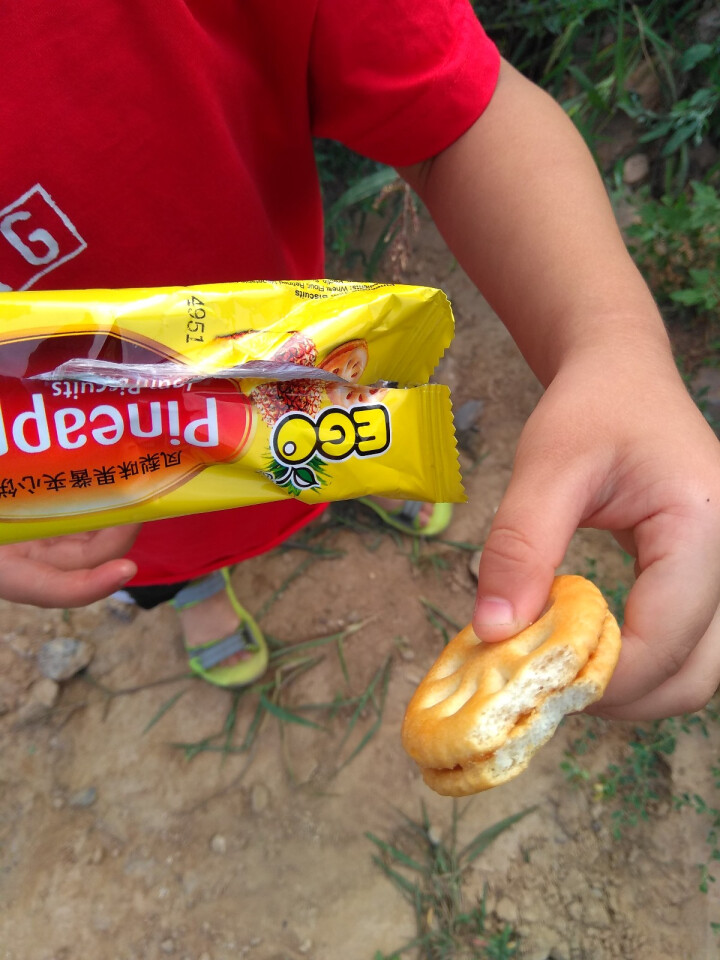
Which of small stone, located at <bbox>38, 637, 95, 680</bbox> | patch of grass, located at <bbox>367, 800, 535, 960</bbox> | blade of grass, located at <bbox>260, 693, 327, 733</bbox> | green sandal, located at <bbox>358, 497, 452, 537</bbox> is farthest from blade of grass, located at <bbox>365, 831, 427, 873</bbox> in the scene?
small stone, located at <bbox>38, 637, 95, 680</bbox>

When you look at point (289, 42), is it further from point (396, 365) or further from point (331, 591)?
point (331, 591)

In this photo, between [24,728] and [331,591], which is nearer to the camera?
[24,728]

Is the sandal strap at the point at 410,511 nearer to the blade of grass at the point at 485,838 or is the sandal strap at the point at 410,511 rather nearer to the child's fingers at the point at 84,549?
the blade of grass at the point at 485,838

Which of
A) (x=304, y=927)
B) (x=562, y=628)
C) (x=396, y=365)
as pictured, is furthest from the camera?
(x=304, y=927)

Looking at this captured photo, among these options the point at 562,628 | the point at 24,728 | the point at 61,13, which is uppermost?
the point at 61,13

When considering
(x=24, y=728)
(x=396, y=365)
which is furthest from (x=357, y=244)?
(x=24, y=728)

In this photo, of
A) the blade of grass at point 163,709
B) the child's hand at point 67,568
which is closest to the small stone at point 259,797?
the blade of grass at point 163,709

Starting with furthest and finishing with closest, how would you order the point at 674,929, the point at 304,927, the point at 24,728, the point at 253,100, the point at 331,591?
1. the point at 331,591
2. the point at 24,728
3. the point at 304,927
4. the point at 674,929
5. the point at 253,100
